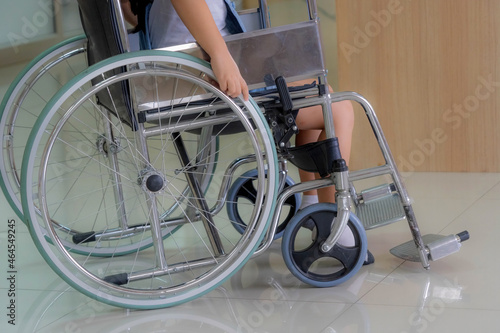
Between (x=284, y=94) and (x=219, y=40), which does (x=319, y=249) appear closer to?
(x=284, y=94)

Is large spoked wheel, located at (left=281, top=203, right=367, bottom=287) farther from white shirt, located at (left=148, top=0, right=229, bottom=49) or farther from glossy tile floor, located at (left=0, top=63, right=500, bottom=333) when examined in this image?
white shirt, located at (left=148, top=0, right=229, bottom=49)

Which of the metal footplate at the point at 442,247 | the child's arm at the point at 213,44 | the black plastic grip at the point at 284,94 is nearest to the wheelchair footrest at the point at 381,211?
the metal footplate at the point at 442,247

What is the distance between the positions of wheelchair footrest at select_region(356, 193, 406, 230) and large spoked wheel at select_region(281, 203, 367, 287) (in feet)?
0.19

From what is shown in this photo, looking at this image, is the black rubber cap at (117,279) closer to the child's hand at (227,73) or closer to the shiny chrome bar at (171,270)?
the shiny chrome bar at (171,270)

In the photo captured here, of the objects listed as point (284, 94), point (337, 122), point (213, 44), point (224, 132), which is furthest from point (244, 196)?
point (213, 44)

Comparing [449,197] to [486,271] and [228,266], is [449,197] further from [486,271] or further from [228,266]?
[228,266]

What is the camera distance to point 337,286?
1.45 m

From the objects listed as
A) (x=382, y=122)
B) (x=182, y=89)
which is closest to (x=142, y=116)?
(x=182, y=89)

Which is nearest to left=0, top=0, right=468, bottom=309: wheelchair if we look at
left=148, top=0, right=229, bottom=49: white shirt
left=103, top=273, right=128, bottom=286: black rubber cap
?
left=103, top=273, right=128, bottom=286: black rubber cap

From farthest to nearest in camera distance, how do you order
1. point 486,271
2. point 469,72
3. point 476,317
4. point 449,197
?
point 469,72 → point 449,197 → point 486,271 → point 476,317

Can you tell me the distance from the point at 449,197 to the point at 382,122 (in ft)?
2.01

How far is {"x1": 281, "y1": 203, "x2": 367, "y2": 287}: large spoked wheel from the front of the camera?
1.43 m

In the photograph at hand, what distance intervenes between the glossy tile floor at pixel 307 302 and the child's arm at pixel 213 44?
441 mm

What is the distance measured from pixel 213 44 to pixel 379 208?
1.72 ft
